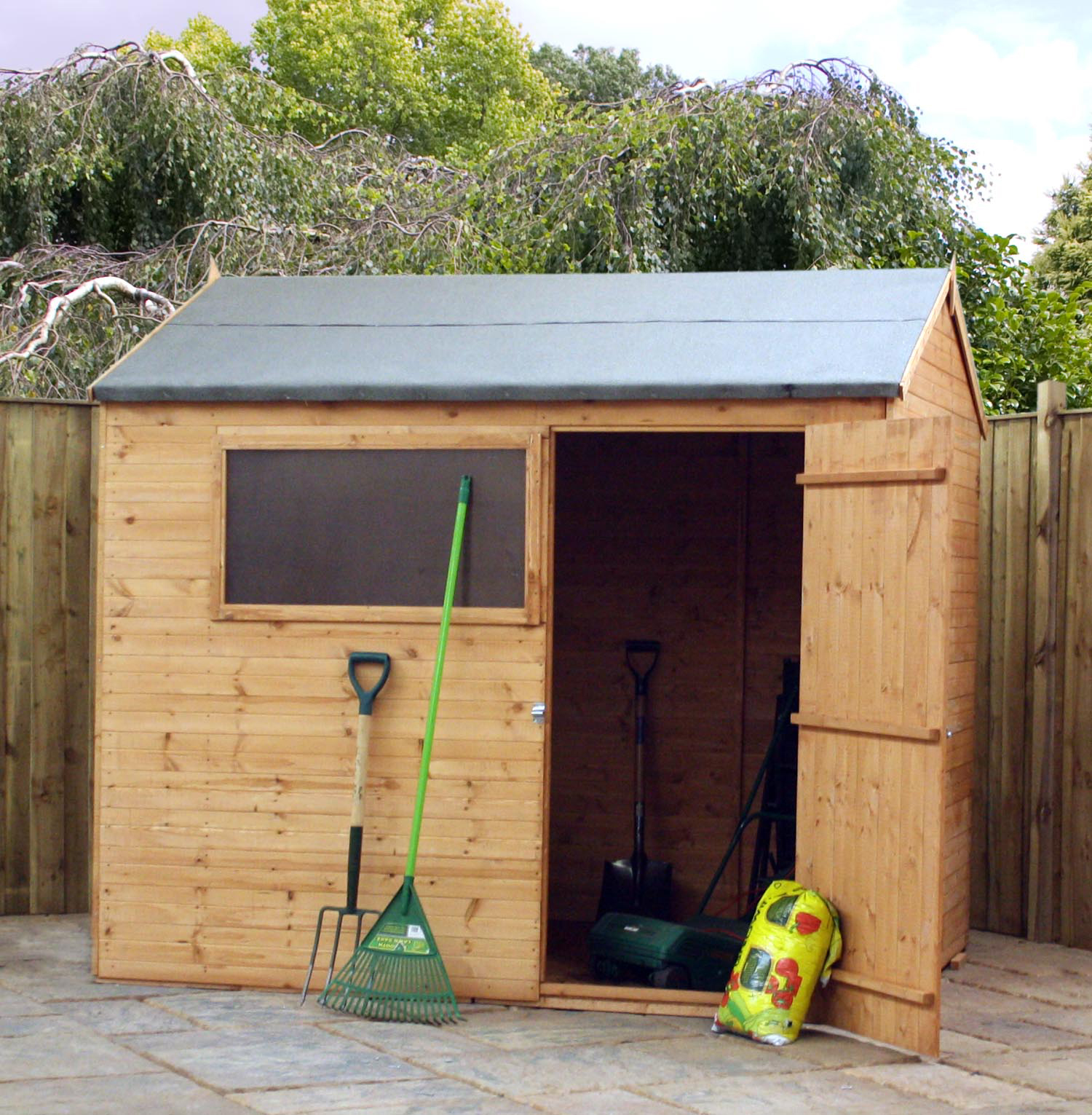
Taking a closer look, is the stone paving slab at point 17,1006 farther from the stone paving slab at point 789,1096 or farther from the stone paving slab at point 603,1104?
the stone paving slab at point 789,1096

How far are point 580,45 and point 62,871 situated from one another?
105 ft

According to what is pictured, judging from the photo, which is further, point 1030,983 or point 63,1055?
point 1030,983

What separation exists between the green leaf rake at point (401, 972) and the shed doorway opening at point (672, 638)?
174cm

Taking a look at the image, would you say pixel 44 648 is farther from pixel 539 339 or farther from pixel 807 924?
pixel 807 924

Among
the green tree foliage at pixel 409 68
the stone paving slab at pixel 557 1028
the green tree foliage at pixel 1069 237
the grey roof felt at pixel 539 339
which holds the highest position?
the green tree foliage at pixel 409 68

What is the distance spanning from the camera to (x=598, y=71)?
109 feet

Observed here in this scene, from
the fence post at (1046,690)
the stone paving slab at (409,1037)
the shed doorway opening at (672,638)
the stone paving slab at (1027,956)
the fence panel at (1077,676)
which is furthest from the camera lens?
the shed doorway opening at (672,638)

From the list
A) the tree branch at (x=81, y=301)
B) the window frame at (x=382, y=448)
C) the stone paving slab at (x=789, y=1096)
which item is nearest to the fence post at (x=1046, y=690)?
the stone paving slab at (x=789, y=1096)

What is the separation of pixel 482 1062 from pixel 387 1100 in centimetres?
45

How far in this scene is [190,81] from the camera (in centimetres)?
1036

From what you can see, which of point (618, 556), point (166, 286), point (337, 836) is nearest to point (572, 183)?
point (166, 286)

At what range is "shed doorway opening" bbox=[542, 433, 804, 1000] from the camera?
6.42 metres

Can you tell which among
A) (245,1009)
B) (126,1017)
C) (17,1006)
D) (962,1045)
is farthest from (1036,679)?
(17,1006)

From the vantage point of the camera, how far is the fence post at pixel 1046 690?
19.0 feet
